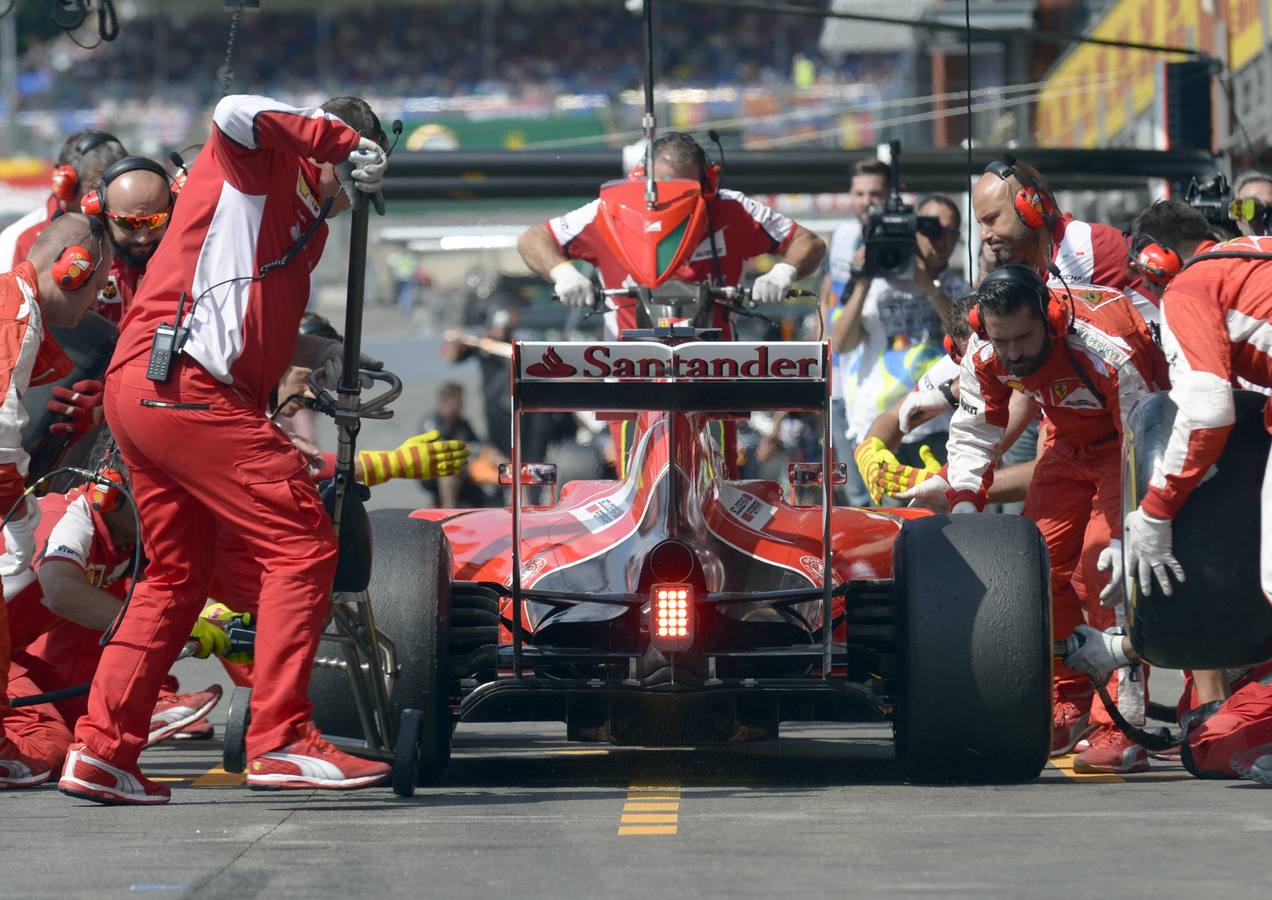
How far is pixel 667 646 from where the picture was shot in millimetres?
6105

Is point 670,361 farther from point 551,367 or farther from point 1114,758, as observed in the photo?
point 1114,758

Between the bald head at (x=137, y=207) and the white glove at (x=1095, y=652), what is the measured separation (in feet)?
10.0

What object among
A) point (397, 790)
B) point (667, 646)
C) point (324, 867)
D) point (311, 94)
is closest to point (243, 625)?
point (397, 790)

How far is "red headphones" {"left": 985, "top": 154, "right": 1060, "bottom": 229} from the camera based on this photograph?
280 inches

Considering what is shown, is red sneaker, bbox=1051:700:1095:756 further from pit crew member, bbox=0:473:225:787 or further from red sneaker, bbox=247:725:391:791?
pit crew member, bbox=0:473:225:787

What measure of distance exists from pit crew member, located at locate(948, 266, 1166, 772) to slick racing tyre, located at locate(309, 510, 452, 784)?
179cm

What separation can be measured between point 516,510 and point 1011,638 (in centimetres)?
138

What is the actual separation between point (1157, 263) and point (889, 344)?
10.8 feet

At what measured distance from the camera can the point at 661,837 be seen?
5.16m

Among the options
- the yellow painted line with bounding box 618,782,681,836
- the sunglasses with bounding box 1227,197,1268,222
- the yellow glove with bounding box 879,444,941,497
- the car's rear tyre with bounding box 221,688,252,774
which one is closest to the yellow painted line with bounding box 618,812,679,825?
the yellow painted line with bounding box 618,782,681,836

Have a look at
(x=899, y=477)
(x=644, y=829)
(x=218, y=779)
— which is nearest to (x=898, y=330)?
(x=899, y=477)

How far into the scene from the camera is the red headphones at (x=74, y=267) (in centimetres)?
655

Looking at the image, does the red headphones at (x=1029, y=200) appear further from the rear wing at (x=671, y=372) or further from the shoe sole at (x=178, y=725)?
the shoe sole at (x=178, y=725)

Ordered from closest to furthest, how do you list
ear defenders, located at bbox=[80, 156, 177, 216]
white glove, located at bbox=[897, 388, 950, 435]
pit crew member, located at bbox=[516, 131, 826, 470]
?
1. ear defenders, located at bbox=[80, 156, 177, 216]
2. white glove, located at bbox=[897, 388, 950, 435]
3. pit crew member, located at bbox=[516, 131, 826, 470]
